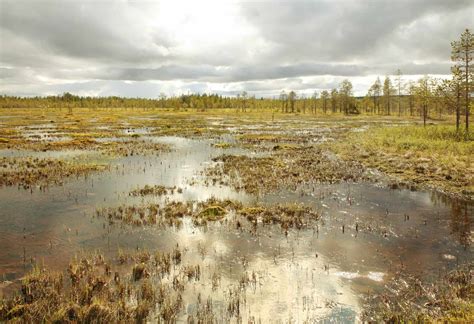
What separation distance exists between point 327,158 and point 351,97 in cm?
10996

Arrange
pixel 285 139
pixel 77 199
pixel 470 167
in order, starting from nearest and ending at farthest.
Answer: pixel 77 199 → pixel 470 167 → pixel 285 139

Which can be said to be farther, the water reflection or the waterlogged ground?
the water reflection

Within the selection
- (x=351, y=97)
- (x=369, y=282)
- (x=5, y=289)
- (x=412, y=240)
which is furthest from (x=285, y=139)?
(x=351, y=97)

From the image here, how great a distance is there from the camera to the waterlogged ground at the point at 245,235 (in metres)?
8.91

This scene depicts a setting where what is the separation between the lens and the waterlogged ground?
351 inches

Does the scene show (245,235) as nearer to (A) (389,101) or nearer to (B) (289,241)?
(B) (289,241)

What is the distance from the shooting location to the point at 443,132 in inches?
1630

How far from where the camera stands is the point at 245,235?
13.3m

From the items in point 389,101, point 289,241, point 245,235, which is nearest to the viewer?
point 289,241

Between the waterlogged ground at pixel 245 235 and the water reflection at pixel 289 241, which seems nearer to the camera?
the waterlogged ground at pixel 245 235

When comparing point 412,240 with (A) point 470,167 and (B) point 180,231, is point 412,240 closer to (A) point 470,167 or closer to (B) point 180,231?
(B) point 180,231

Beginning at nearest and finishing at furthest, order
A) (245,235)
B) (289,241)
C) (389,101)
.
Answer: (289,241) → (245,235) → (389,101)

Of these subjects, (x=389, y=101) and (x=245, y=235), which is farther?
(x=389, y=101)

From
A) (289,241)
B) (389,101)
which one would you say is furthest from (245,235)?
(389,101)
